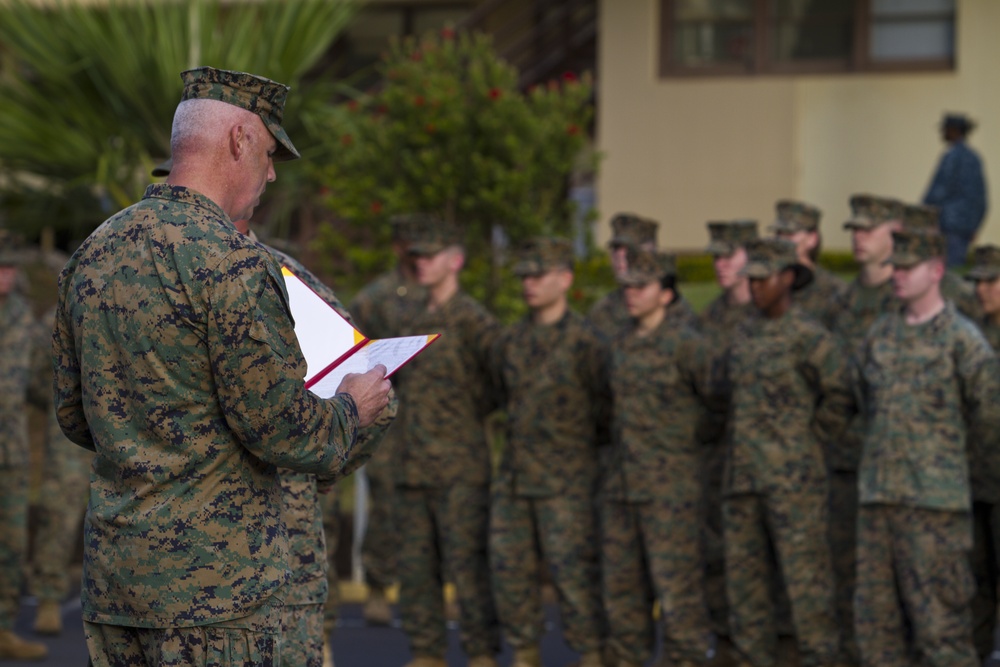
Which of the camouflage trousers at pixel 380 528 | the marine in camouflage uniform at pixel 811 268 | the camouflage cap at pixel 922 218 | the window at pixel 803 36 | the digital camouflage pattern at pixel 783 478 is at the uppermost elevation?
the window at pixel 803 36

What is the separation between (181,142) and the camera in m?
3.80

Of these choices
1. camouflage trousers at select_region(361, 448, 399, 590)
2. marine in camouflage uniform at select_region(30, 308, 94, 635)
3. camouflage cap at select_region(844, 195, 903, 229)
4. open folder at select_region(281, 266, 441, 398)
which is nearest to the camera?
open folder at select_region(281, 266, 441, 398)

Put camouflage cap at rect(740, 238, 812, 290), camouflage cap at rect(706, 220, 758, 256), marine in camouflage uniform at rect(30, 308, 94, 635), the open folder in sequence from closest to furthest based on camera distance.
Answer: the open folder → camouflage cap at rect(740, 238, 812, 290) → camouflage cap at rect(706, 220, 758, 256) → marine in camouflage uniform at rect(30, 308, 94, 635)

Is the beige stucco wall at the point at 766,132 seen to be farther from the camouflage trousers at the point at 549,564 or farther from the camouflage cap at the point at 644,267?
the camouflage trousers at the point at 549,564

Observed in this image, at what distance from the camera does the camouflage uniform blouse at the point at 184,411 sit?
3.61 meters

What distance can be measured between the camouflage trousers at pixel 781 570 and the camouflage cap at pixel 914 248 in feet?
3.95

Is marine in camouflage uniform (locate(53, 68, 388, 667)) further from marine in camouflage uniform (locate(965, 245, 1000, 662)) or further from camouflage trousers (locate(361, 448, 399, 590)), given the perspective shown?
camouflage trousers (locate(361, 448, 399, 590))

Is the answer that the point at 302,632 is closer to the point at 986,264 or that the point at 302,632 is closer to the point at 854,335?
the point at 854,335

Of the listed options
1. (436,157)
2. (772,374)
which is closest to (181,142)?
(772,374)

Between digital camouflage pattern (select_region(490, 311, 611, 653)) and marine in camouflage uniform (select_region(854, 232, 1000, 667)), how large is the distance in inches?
59.4

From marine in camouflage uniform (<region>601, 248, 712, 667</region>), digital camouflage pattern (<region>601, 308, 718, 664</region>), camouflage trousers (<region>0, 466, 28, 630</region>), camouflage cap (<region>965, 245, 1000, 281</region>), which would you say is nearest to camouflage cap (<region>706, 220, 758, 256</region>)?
marine in camouflage uniform (<region>601, 248, 712, 667</region>)

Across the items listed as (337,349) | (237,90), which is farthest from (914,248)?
(237,90)

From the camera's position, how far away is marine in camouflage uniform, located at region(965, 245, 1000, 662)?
7.65m

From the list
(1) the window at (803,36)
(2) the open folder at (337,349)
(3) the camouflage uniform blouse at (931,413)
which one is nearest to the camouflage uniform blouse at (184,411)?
(2) the open folder at (337,349)
